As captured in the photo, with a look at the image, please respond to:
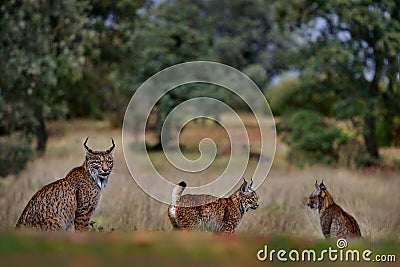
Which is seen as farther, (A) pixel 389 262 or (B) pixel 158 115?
(B) pixel 158 115

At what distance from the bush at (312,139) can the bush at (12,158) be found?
7.54 m

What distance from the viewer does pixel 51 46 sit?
52.0 ft

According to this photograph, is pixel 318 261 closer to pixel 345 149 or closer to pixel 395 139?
pixel 345 149

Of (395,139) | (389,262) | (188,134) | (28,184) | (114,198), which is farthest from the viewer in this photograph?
(188,134)

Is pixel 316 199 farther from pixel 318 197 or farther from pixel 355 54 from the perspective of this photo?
pixel 355 54

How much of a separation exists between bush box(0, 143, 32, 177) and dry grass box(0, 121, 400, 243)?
198mm

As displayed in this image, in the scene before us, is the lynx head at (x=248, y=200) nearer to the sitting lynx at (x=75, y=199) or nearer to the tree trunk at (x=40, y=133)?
the sitting lynx at (x=75, y=199)

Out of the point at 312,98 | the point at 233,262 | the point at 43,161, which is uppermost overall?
the point at 312,98

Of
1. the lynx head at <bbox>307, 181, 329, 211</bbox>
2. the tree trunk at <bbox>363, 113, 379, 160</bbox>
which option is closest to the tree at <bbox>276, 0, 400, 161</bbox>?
the tree trunk at <bbox>363, 113, 379, 160</bbox>

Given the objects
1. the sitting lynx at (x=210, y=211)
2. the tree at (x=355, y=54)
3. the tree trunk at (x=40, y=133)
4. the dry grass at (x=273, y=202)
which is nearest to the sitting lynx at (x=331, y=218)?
the dry grass at (x=273, y=202)

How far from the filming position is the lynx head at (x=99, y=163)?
4.79 meters

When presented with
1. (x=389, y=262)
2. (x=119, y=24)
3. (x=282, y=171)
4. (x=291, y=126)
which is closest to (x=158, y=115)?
(x=119, y=24)

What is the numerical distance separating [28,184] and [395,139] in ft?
42.7
